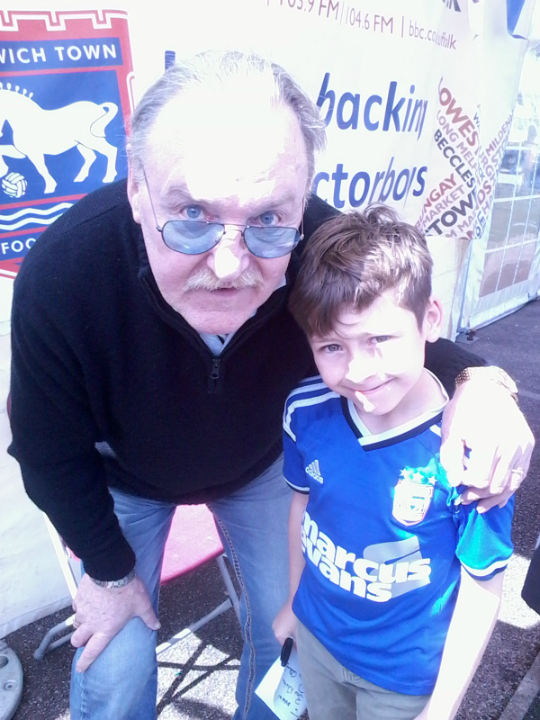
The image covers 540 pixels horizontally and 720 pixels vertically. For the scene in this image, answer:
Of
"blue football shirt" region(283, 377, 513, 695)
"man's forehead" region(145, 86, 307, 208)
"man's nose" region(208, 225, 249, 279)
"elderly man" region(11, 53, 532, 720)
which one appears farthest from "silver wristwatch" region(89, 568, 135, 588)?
"man's forehead" region(145, 86, 307, 208)

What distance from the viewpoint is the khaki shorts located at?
1199 mm

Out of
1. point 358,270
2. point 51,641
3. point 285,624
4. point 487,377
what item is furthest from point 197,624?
point 358,270

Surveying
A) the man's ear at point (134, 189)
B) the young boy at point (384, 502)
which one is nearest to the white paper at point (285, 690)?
the young boy at point (384, 502)

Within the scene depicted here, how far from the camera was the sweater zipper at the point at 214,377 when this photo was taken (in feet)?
4.30

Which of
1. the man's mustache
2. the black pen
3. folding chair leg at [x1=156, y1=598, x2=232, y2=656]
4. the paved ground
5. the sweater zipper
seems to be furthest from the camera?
folding chair leg at [x1=156, y1=598, x2=232, y2=656]

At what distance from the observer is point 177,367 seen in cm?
134

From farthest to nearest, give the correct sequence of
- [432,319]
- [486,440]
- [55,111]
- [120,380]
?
1. [55,111]
2. [120,380]
3. [432,319]
4. [486,440]

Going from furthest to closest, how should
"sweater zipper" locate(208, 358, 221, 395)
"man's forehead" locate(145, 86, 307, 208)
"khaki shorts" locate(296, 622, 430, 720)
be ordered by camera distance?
"sweater zipper" locate(208, 358, 221, 395), "khaki shorts" locate(296, 622, 430, 720), "man's forehead" locate(145, 86, 307, 208)

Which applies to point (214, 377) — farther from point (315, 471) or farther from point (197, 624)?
point (197, 624)

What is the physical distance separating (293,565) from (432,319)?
0.73 m

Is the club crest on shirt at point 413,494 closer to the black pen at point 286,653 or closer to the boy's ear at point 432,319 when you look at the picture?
the boy's ear at point 432,319

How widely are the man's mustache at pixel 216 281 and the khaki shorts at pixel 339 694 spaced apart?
838 millimetres

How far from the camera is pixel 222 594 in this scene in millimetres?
2469

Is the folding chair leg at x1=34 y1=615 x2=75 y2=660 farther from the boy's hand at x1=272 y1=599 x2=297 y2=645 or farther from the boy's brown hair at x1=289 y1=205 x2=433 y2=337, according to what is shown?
the boy's brown hair at x1=289 y1=205 x2=433 y2=337
